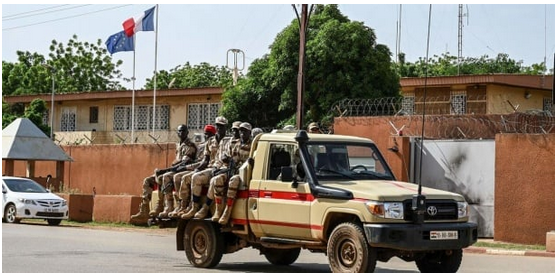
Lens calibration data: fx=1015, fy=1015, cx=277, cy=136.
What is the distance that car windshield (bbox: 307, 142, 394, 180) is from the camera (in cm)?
1372

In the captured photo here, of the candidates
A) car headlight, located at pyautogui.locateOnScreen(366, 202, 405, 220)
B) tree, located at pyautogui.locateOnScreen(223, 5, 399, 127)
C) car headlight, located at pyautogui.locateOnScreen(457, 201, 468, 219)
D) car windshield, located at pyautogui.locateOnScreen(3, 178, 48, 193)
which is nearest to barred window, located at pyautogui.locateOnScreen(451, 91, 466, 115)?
tree, located at pyautogui.locateOnScreen(223, 5, 399, 127)

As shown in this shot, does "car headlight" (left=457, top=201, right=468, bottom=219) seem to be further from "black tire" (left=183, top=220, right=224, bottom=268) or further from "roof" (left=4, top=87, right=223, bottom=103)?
"roof" (left=4, top=87, right=223, bottom=103)

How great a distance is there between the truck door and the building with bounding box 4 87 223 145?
26776 mm

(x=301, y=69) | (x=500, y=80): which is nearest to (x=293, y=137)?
(x=301, y=69)

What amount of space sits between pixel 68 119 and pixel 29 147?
10783 mm

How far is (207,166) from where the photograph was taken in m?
15.7

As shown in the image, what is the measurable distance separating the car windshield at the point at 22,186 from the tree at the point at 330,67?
896 centimetres

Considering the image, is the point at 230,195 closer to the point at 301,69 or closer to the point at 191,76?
the point at 301,69

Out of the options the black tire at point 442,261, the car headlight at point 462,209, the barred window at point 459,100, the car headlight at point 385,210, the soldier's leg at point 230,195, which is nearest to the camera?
the car headlight at point 385,210

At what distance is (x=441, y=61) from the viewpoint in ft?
224

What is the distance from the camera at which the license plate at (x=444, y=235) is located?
12.6 meters

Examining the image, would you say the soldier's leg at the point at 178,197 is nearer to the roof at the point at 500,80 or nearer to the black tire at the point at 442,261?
the black tire at the point at 442,261

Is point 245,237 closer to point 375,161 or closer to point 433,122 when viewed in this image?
point 375,161

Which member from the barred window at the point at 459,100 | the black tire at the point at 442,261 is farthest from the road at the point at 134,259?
the barred window at the point at 459,100
